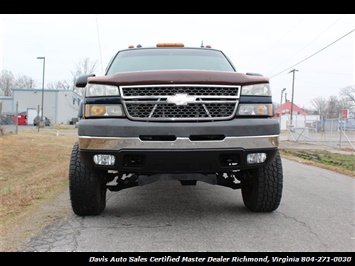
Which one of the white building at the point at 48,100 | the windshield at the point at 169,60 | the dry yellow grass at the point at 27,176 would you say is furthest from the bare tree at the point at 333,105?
the windshield at the point at 169,60

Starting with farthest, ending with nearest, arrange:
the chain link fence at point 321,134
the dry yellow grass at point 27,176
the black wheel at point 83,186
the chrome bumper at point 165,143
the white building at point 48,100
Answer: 1. the white building at point 48,100
2. the chain link fence at point 321,134
3. the dry yellow grass at point 27,176
4. the black wheel at point 83,186
5. the chrome bumper at point 165,143

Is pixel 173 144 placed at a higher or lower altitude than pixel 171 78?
lower

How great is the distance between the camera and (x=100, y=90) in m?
3.44

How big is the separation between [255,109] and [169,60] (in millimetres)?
1649

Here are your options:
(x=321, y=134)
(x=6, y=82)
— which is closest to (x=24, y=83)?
(x=6, y=82)

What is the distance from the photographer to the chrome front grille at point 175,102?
336 cm

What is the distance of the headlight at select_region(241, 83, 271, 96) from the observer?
3.51 metres

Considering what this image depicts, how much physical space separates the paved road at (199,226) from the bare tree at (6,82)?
88135 millimetres

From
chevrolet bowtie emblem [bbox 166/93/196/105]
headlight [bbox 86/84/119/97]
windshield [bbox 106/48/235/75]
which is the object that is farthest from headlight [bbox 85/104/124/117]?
windshield [bbox 106/48/235/75]

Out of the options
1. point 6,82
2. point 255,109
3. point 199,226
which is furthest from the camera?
point 6,82

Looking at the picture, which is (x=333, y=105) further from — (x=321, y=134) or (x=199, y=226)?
(x=199, y=226)

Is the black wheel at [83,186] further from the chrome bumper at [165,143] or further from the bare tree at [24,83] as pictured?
the bare tree at [24,83]

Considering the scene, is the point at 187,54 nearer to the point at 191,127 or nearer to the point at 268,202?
the point at 191,127

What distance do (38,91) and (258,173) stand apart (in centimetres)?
5792
